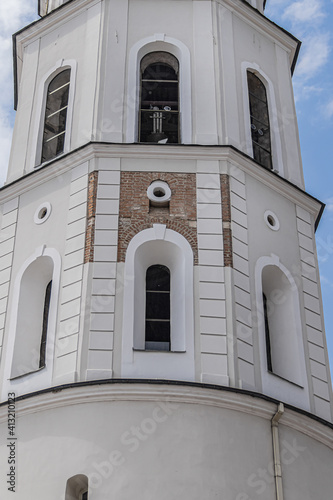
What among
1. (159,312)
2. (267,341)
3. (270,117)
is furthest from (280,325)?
(270,117)

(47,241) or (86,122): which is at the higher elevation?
(86,122)

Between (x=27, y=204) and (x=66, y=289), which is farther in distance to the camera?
(x=27, y=204)

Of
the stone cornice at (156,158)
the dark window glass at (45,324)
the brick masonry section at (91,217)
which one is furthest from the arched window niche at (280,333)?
the dark window glass at (45,324)

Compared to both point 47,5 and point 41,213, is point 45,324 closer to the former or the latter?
point 41,213

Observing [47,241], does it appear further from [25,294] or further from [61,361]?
[61,361]

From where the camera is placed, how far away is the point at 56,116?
76.2 ft

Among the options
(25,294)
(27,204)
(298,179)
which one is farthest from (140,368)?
(298,179)

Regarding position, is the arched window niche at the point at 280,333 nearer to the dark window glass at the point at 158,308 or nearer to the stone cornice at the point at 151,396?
the stone cornice at the point at 151,396

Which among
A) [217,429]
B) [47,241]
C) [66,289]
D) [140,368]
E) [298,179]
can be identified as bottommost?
[217,429]

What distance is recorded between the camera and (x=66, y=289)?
754 inches

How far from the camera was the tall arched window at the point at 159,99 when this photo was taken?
22.2 m

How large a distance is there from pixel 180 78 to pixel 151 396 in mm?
7831

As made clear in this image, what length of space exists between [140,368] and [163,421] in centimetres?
112

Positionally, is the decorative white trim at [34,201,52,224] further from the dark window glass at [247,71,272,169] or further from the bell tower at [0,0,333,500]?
the dark window glass at [247,71,272,169]
